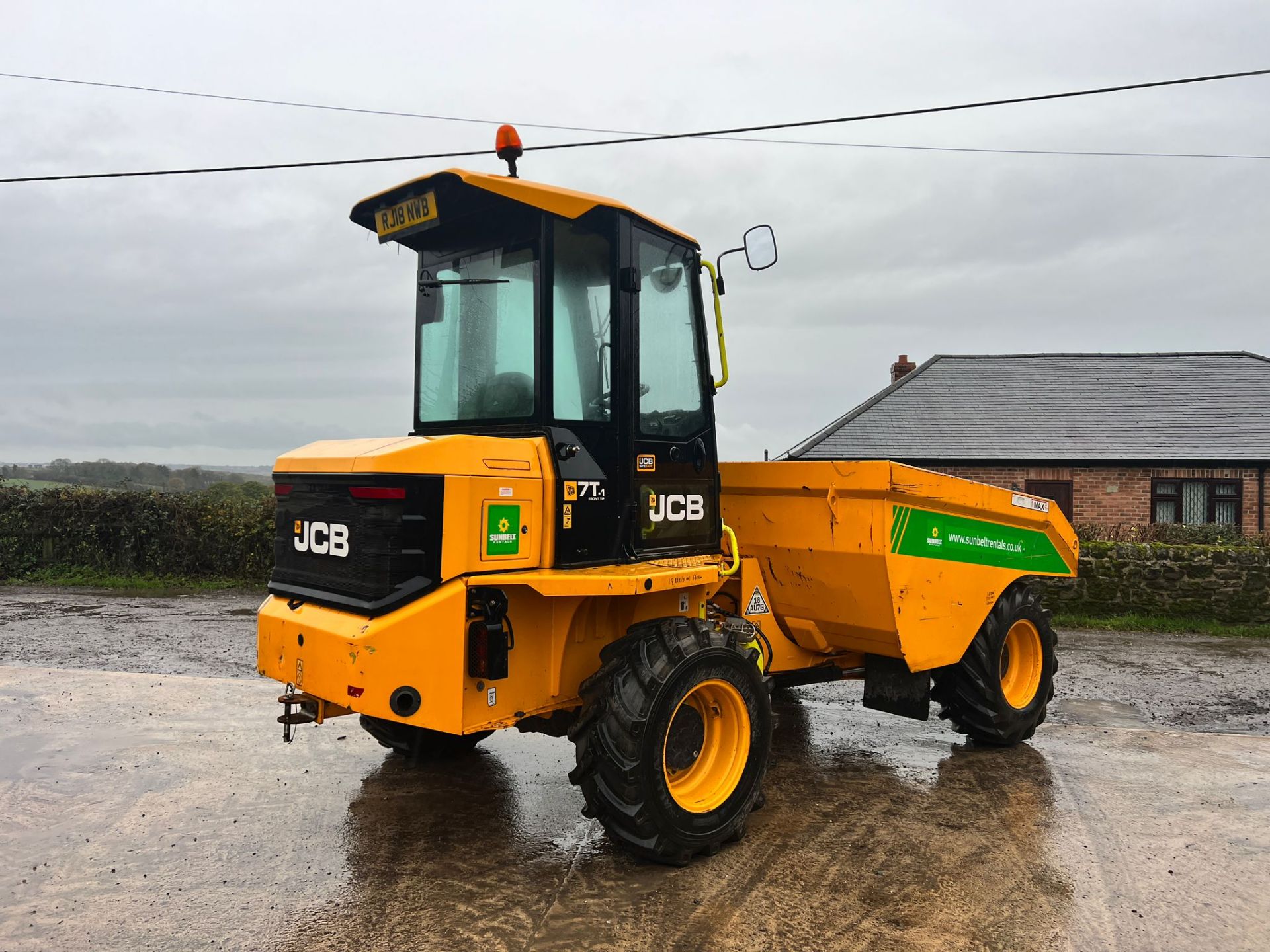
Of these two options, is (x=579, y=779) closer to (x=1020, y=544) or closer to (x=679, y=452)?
(x=679, y=452)

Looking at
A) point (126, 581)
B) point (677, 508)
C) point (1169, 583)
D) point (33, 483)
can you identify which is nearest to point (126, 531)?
point (126, 581)

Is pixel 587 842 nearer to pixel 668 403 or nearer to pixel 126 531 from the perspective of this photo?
pixel 668 403

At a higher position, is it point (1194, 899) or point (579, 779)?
point (579, 779)

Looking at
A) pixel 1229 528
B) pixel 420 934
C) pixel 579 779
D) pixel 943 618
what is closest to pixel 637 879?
pixel 579 779

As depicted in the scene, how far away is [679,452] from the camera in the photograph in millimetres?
4426

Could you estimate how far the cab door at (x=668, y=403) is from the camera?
13.7ft

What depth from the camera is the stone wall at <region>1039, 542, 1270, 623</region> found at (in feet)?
36.4

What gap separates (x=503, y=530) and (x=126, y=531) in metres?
12.6

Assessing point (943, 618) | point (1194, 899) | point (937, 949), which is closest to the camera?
point (937, 949)

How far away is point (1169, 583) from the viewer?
11.3 meters

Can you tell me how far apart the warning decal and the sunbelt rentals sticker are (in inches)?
72.7

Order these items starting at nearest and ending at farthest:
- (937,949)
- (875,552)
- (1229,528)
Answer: (937,949), (875,552), (1229,528)

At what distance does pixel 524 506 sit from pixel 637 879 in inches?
65.7

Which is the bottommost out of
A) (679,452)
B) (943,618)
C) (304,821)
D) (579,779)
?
(304,821)
